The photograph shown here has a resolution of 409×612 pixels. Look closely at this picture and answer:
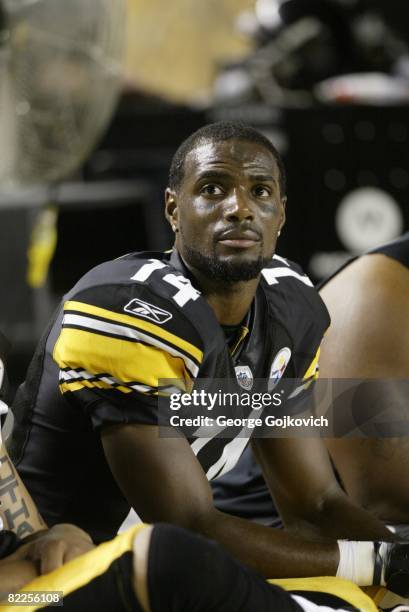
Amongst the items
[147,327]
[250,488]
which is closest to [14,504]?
[147,327]

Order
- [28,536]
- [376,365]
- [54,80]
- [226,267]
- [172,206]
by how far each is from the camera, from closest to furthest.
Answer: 1. [28,536]
2. [226,267]
3. [172,206]
4. [376,365]
5. [54,80]

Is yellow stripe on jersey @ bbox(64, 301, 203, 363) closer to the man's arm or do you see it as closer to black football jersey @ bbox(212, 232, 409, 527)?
the man's arm

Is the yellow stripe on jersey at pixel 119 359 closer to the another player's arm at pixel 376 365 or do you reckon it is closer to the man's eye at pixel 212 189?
the man's eye at pixel 212 189

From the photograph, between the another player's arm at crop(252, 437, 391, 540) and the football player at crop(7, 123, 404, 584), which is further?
the another player's arm at crop(252, 437, 391, 540)

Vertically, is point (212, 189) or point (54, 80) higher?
point (54, 80)

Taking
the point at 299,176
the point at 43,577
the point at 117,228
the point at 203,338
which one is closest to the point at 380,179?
the point at 299,176

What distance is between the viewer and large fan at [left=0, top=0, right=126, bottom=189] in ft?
7.84

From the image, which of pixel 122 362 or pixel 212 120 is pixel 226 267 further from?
pixel 212 120

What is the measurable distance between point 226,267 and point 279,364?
0.21 meters

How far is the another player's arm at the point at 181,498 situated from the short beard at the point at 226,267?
0.25 m

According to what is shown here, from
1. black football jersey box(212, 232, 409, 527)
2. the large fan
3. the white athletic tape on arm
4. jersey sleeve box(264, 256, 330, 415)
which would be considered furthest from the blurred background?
the white athletic tape on arm

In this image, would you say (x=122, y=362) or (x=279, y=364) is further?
(x=279, y=364)

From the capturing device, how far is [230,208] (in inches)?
60.8

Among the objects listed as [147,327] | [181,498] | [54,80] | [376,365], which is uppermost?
[54,80]
